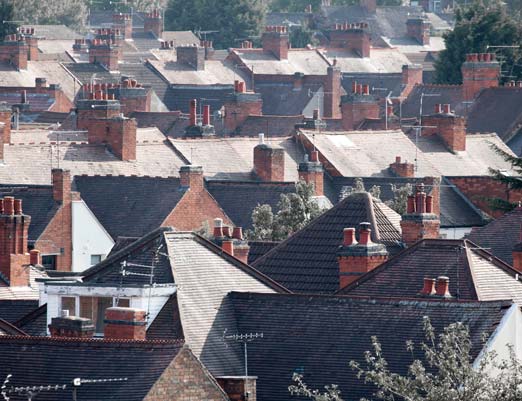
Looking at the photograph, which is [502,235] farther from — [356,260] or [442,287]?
[442,287]

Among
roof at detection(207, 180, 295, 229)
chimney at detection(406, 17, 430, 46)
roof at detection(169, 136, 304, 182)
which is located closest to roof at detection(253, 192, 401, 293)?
roof at detection(207, 180, 295, 229)

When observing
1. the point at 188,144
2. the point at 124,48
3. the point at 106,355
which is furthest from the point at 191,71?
the point at 106,355

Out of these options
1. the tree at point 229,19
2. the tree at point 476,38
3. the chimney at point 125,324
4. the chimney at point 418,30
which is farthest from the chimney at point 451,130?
the tree at point 229,19

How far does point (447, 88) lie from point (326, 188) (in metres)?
29.5

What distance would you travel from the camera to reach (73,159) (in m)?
75.5

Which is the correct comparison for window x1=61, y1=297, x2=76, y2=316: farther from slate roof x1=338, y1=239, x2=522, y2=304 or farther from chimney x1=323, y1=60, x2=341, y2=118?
chimney x1=323, y1=60, x2=341, y2=118

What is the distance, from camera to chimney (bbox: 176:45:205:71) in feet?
398

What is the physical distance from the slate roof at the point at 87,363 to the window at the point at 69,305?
4974 mm

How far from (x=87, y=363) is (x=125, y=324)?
8.23ft

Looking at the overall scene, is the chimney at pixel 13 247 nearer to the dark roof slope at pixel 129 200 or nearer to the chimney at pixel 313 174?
the dark roof slope at pixel 129 200

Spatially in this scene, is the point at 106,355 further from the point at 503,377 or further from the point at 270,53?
the point at 270,53

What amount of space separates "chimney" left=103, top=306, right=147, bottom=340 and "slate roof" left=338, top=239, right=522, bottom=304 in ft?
24.5

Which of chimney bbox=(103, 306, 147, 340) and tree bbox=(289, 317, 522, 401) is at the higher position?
chimney bbox=(103, 306, 147, 340)

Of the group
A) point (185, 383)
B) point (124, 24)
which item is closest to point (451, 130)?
point (185, 383)
